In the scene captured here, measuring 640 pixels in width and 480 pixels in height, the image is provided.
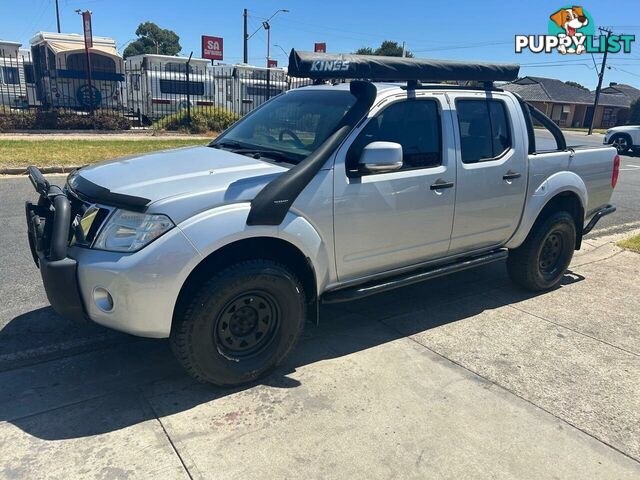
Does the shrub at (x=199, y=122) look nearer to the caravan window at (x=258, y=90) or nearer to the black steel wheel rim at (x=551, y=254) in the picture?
the caravan window at (x=258, y=90)

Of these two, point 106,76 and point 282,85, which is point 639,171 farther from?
point 106,76

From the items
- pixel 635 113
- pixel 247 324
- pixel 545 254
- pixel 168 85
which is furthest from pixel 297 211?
pixel 635 113

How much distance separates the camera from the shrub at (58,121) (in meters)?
15.7

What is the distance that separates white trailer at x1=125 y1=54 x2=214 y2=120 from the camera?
22.7 meters

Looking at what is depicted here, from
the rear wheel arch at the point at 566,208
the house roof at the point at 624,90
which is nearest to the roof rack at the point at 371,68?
the rear wheel arch at the point at 566,208

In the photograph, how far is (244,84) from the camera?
24.0 metres

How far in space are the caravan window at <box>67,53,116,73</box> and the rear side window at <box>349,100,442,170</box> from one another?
20.8 m

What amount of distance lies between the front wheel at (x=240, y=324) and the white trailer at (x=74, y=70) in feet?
63.6

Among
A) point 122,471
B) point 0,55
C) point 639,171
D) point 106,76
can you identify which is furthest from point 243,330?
point 0,55

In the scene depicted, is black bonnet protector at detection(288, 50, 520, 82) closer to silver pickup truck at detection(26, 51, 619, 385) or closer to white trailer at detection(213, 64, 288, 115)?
silver pickup truck at detection(26, 51, 619, 385)

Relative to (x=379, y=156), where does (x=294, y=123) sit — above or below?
above

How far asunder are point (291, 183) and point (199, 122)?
15768 millimetres

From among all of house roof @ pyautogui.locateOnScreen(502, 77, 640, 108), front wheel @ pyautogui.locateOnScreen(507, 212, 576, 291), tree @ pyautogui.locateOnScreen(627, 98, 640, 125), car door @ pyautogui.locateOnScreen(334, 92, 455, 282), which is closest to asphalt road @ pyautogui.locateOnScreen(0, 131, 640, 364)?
front wheel @ pyautogui.locateOnScreen(507, 212, 576, 291)

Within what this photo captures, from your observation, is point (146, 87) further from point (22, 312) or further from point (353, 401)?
point (353, 401)
